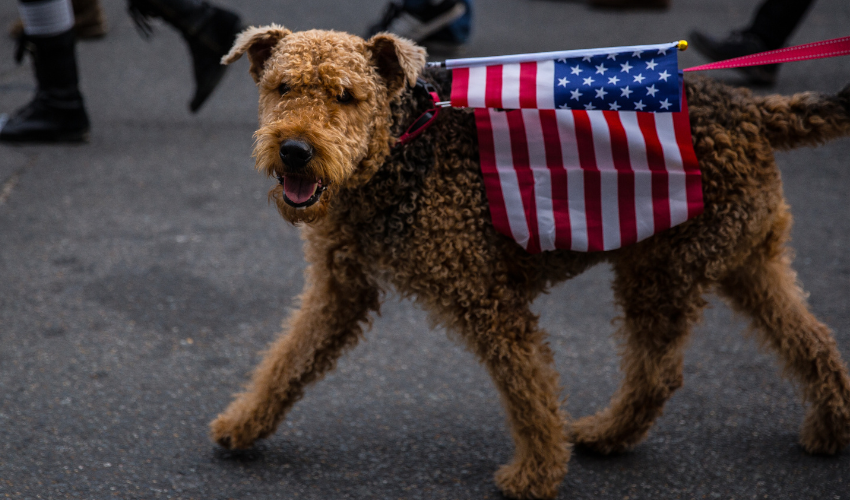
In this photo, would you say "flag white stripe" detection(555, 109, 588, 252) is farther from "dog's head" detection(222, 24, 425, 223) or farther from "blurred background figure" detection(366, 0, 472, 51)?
"blurred background figure" detection(366, 0, 472, 51)

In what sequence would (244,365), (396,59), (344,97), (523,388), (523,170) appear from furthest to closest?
(244,365) → (523,388) → (523,170) → (396,59) → (344,97)

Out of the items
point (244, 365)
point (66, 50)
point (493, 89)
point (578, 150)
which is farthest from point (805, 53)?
point (66, 50)

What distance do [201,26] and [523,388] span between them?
3624 mm

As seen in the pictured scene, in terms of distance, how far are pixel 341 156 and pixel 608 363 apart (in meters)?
1.87

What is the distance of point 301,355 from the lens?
2.68m

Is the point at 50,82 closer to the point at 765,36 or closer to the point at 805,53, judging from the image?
the point at 805,53

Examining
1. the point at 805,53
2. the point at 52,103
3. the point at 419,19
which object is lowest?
the point at 52,103

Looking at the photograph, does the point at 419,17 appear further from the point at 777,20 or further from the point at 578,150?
the point at 578,150

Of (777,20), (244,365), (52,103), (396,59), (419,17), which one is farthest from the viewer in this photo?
(419,17)

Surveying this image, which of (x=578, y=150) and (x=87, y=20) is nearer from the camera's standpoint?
(x=578, y=150)

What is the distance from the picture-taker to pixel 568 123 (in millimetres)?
2355

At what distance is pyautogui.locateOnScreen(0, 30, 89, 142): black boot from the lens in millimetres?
4918

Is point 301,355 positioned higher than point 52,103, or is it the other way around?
point 301,355

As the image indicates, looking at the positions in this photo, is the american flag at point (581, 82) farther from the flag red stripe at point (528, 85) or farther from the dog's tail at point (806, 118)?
the dog's tail at point (806, 118)
